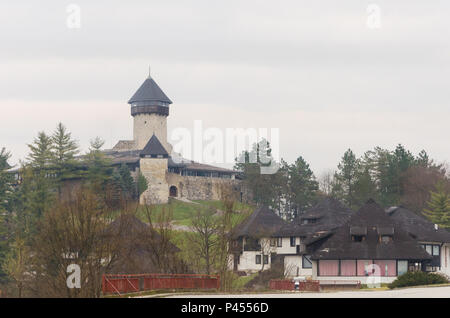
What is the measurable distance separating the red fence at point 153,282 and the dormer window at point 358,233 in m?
24.8

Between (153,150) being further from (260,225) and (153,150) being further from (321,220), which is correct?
(321,220)

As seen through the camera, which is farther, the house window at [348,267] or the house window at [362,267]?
the house window at [348,267]

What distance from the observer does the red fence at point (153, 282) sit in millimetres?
43656

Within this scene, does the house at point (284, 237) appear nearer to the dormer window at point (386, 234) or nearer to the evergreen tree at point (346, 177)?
the dormer window at point (386, 234)

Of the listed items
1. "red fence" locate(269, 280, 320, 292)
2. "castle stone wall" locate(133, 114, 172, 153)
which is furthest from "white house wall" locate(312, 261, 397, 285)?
"castle stone wall" locate(133, 114, 172, 153)

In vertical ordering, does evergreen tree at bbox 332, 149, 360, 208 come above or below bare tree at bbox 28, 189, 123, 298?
above

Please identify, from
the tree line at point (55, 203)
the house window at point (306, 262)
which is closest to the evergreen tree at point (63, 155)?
the tree line at point (55, 203)

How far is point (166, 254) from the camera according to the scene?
55188 millimetres

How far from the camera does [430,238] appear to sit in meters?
76.4

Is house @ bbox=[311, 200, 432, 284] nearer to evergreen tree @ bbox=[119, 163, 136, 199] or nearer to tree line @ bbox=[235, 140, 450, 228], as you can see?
tree line @ bbox=[235, 140, 450, 228]

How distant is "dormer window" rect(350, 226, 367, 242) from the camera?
72.0 meters

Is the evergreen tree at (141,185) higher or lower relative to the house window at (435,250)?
higher
